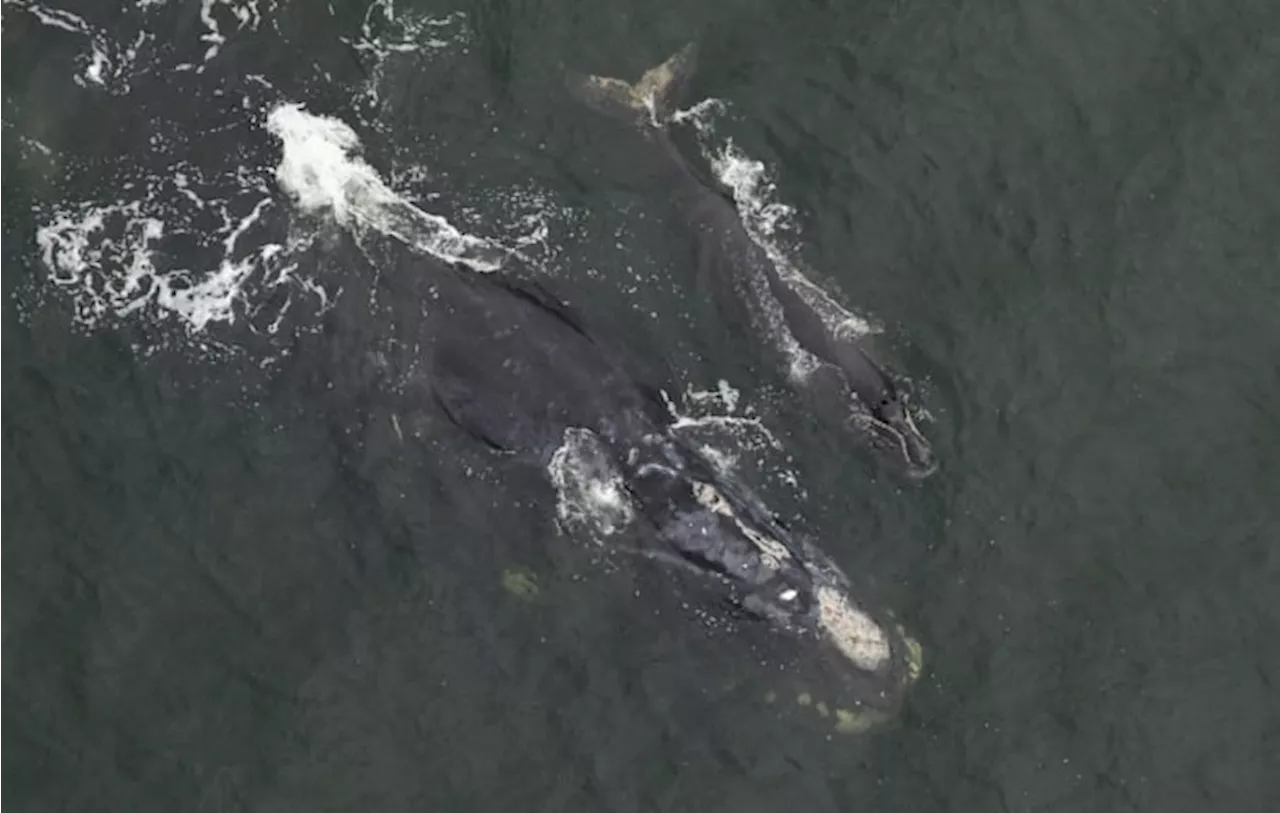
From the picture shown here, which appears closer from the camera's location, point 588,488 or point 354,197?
point 588,488

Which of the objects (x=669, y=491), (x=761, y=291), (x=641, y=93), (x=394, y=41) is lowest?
(x=669, y=491)

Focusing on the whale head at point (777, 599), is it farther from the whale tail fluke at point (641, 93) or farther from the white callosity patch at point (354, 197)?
the whale tail fluke at point (641, 93)

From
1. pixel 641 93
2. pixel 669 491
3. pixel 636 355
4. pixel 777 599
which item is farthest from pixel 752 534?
pixel 641 93

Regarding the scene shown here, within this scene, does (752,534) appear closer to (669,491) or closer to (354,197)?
(669,491)

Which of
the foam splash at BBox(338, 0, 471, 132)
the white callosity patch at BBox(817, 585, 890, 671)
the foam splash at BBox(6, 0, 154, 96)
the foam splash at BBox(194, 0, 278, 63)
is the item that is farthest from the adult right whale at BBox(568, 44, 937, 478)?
the foam splash at BBox(6, 0, 154, 96)

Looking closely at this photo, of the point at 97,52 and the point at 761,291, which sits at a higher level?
the point at 761,291

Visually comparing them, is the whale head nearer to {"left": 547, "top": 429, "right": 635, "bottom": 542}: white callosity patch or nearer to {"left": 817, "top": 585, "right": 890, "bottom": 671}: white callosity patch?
{"left": 817, "top": 585, "right": 890, "bottom": 671}: white callosity patch

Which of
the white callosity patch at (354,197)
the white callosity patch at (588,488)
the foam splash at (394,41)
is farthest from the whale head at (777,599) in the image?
the foam splash at (394,41)
